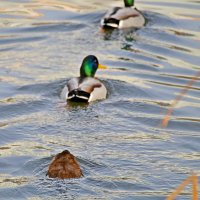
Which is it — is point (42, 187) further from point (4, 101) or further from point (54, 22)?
point (54, 22)

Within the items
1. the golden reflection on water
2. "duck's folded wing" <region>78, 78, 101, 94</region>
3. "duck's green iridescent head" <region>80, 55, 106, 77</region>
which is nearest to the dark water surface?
the golden reflection on water

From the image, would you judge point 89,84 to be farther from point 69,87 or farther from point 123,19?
point 123,19

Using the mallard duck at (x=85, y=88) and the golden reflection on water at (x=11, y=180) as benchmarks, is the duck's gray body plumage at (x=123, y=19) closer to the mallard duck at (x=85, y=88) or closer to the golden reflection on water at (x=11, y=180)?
the mallard duck at (x=85, y=88)

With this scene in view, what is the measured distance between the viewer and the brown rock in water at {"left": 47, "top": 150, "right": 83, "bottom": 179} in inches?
364

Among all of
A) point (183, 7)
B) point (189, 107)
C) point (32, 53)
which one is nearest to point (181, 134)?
point (189, 107)

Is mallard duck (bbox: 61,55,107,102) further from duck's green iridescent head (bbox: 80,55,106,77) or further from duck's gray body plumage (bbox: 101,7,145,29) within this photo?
duck's gray body plumage (bbox: 101,7,145,29)

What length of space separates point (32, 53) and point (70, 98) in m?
2.71

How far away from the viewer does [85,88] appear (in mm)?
13461

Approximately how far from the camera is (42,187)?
919 cm

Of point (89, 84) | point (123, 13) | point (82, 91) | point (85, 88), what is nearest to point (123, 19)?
point (123, 13)

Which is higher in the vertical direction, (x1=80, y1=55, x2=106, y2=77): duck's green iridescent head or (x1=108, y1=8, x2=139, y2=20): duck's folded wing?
(x1=108, y1=8, x2=139, y2=20): duck's folded wing

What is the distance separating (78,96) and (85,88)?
22cm

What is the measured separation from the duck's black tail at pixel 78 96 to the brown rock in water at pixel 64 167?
384 cm

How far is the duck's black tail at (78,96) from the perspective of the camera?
1327 centimetres
